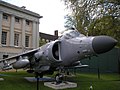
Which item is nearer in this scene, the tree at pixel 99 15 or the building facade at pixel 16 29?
the tree at pixel 99 15

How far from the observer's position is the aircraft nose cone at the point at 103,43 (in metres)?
9.18

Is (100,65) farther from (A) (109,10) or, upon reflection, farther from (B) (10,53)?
(B) (10,53)

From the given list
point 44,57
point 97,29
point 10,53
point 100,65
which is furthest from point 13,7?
point 44,57

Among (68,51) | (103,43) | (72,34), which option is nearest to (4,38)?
(72,34)

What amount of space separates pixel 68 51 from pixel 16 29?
26.6m

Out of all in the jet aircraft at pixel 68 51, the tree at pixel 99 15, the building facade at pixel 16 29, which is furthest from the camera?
the building facade at pixel 16 29

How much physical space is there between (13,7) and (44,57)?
24486 millimetres

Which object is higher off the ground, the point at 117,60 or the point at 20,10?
the point at 20,10

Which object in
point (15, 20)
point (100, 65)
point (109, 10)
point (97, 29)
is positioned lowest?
point (100, 65)

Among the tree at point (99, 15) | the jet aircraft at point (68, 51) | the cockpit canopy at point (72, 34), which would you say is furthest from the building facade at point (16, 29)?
the cockpit canopy at point (72, 34)

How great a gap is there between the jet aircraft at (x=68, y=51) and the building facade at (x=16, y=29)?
66.7 ft

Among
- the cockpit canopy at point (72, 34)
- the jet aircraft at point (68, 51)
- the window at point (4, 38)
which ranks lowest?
the jet aircraft at point (68, 51)

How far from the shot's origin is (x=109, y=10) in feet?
55.3

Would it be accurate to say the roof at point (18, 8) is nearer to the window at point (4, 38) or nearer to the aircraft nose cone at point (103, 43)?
the window at point (4, 38)
